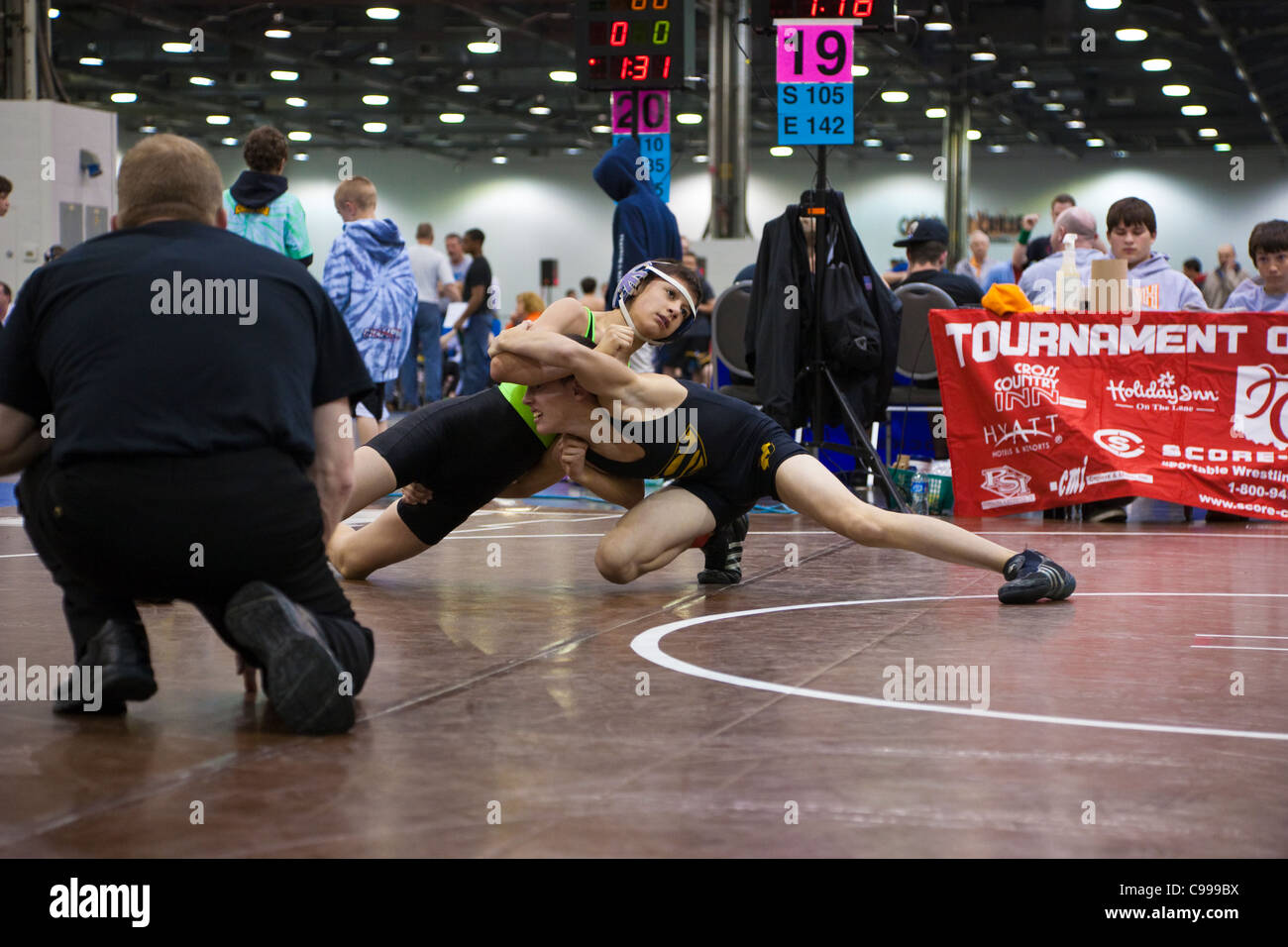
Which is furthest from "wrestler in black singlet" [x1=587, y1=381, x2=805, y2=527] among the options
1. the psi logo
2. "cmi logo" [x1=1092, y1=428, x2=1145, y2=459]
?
"cmi logo" [x1=1092, y1=428, x2=1145, y2=459]

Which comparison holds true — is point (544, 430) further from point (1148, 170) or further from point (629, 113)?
point (1148, 170)

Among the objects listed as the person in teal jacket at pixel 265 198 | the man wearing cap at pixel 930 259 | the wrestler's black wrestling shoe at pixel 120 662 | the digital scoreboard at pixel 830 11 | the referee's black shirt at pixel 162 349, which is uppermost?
the digital scoreboard at pixel 830 11

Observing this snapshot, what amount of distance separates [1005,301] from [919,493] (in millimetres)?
1165

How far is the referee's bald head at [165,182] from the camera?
3.16 m

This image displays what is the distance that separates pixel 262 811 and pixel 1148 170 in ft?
117

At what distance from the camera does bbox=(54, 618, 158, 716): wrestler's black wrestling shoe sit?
3094mm

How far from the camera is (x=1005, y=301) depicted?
26.5 ft

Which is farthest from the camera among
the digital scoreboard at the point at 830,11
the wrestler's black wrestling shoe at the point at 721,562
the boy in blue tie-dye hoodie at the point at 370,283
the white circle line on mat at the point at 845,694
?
the digital scoreboard at the point at 830,11

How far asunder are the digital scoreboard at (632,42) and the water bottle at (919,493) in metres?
4.67

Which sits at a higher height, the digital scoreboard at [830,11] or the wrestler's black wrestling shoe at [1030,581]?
the digital scoreboard at [830,11]

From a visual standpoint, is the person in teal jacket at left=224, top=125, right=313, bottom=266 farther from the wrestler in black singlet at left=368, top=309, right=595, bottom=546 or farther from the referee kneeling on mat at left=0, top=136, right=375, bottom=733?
the referee kneeling on mat at left=0, top=136, right=375, bottom=733

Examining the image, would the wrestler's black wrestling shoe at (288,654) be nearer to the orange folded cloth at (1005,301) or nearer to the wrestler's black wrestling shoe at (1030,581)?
the wrestler's black wrestling shoe at (1030,581)

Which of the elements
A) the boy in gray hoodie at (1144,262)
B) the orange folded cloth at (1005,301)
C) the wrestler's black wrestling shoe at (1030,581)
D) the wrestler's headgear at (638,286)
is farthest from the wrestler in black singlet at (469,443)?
the boy in gray hoodie at (1144,262)

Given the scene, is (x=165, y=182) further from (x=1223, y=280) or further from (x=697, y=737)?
(x=1223, y=280)
